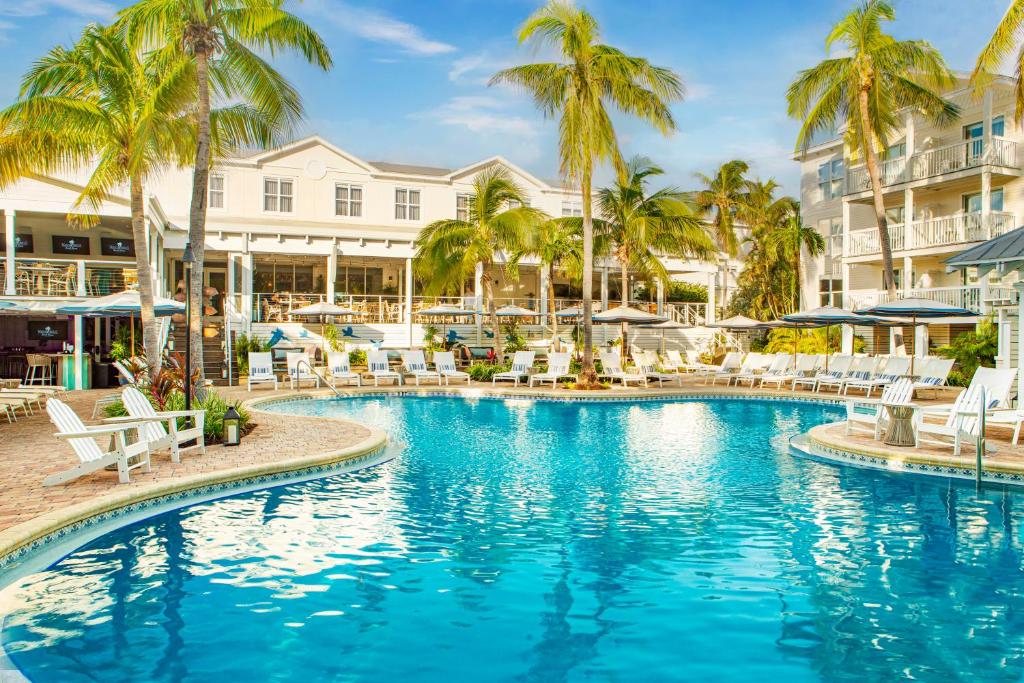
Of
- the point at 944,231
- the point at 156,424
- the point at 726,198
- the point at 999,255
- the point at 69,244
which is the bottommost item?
the point at 156,424

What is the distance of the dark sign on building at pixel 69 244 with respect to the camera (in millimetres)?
24250

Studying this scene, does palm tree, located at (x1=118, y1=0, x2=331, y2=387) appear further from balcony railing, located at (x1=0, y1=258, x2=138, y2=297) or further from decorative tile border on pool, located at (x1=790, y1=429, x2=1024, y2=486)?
decorative tile border on pool, located at (x1=790, y1=429, x2=1024, y2=486)

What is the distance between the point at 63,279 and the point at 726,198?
30128mm

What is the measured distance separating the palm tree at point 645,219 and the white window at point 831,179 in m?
9.67

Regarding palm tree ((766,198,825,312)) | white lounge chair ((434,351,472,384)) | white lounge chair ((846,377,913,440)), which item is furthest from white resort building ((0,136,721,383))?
white lounge chair ((846,377,913,440))

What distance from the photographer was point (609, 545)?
261 inches

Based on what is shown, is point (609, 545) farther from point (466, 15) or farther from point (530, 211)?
point (466, 15)

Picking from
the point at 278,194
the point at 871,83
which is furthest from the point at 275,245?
the point at 871,83

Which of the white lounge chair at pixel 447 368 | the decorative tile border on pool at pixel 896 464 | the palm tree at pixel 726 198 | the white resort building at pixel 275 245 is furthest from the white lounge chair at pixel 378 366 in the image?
the palm tree at pixel 726 198

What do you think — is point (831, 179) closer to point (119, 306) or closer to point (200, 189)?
point (200, 189)

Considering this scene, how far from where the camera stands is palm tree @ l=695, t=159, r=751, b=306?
37750 mm

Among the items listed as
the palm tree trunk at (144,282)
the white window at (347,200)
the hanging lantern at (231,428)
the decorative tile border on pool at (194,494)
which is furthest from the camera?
the white window at (347,200)

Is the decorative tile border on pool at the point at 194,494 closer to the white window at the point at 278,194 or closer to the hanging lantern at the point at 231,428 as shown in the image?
the hanging lantern at the point at 231,428

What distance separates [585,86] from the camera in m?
19.1
